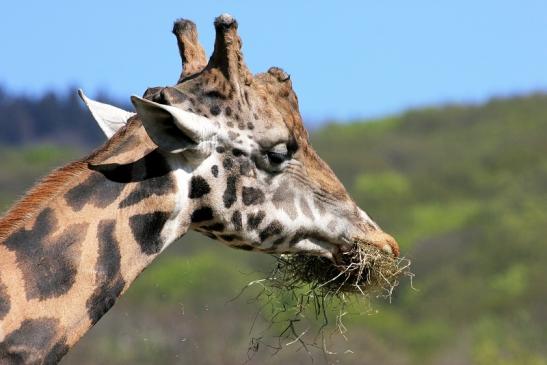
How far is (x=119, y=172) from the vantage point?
8.62 m

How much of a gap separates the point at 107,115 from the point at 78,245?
129 centimetres

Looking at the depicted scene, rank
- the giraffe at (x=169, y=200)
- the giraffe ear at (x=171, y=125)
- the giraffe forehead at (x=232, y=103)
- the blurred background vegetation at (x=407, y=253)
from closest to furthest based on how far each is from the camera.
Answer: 1. the giraffe at (x=169, y=200)
2. the giraffe ear at (x=171, y=125)
3. the giraffe forehead at (x=232, y=103)
4. the blurred background vegetation at (x=407, y=253)

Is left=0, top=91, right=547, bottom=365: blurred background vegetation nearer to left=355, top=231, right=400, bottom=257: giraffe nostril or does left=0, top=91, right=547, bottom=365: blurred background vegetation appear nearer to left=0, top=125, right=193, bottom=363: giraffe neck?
left=0, top=125, right=193, bottom=363: giraffe neck

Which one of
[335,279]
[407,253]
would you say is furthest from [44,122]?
[335,279]

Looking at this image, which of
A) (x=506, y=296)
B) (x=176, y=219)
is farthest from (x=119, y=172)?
(x=506, y=296)

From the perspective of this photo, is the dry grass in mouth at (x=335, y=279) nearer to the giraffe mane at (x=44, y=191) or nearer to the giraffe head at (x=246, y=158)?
the giraffe head at (x=246, y=158)

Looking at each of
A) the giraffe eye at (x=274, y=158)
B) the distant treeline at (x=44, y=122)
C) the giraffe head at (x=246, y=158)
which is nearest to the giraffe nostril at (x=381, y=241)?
the giraffe head at (x=246, y=158)

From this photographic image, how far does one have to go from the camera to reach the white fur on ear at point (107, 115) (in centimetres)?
940

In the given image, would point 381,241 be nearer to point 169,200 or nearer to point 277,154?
point 277,154

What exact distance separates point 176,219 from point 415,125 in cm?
12936

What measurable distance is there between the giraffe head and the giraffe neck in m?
0.21

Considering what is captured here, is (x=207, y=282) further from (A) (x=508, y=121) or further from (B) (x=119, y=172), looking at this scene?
(A) (x=508, y=121)

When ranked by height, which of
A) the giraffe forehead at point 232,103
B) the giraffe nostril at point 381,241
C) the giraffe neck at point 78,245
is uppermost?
the giraffe forehead at point 232,103

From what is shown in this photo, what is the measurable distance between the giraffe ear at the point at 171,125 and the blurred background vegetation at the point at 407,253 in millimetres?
1033
